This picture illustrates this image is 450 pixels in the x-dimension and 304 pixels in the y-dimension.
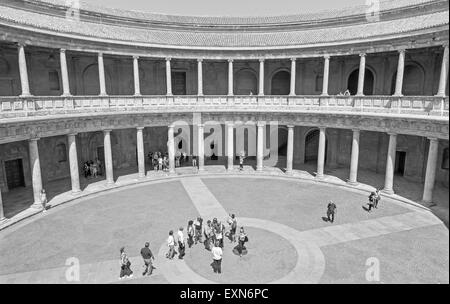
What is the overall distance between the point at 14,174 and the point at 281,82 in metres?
27.4

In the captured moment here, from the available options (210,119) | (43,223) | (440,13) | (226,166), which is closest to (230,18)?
(210,119)

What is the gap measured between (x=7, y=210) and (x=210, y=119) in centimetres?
1763

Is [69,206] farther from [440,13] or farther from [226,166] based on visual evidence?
[440,13]

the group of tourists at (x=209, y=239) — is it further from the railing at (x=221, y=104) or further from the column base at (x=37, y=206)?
the railing at (x=221, y=104)

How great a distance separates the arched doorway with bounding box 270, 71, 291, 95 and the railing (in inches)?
228

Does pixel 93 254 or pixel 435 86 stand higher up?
pixel 435 86

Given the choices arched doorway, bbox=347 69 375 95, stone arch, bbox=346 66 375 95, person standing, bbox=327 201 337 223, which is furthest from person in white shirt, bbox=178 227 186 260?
arched doorway, bbox=347 69 375 95

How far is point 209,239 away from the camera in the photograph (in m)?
15.7

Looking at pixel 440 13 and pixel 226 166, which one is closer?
pixel 440 13

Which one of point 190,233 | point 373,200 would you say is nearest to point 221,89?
point 373,200

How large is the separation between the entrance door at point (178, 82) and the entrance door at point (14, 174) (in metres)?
16.2

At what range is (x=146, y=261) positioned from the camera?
13.1 metres

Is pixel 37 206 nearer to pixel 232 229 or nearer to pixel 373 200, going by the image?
pixel 232 229

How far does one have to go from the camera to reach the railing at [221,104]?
781 inches
